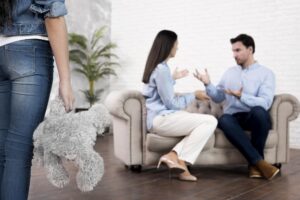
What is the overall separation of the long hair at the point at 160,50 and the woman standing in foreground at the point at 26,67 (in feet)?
6.09

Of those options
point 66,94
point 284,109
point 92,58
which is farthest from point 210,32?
point 66,94

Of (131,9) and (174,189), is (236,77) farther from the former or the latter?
(131,9)

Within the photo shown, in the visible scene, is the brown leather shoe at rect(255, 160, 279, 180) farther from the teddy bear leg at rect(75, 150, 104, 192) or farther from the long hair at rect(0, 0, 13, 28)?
the long hair at rect(0, 0, 13, 28)

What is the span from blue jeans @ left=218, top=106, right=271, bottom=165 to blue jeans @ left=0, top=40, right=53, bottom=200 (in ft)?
6.94

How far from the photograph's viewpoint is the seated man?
3021mm

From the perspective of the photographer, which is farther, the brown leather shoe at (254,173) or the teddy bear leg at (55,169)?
the brown leather shoe at (254,173)

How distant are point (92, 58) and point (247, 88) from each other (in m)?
3.27

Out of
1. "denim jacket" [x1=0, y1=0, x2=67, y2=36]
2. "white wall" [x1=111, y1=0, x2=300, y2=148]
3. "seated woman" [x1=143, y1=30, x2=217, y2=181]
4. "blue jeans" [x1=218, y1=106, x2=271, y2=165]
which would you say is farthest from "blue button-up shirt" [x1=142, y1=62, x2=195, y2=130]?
"white wall" [x1=111, y1=0, x2=300, y2=148]

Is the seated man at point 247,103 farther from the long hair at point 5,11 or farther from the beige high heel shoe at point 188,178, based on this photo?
the long hair at point 5,11

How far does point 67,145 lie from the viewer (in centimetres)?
119

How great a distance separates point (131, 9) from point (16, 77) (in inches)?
205

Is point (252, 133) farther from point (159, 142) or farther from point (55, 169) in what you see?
point (55, 169)

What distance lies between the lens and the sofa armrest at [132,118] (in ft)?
10.2

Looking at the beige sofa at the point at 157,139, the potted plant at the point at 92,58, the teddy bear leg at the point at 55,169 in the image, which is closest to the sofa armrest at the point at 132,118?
the beige sofa at the point at 157,139
